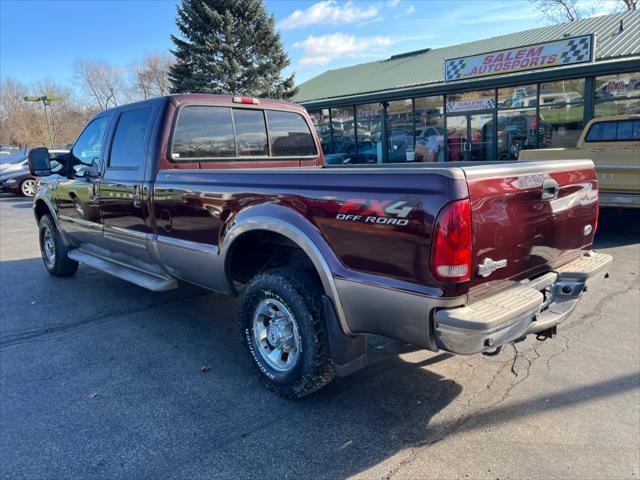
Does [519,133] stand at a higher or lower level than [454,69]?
lower

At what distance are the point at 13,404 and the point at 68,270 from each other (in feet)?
11.5

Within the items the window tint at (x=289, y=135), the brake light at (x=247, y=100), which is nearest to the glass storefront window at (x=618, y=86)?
the window tint at (x=289, y=135)

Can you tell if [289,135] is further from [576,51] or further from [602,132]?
[576,51]

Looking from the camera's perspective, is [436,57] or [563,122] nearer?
[563,122]

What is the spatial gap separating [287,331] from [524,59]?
16334mm

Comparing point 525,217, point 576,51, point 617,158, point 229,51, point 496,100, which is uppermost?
point 229,51

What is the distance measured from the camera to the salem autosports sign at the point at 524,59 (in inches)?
603

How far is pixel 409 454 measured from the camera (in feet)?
8.87

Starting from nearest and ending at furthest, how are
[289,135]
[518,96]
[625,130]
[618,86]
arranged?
1. [289,135]
2. [625,130]
3. [618,86]
4. [518,96]

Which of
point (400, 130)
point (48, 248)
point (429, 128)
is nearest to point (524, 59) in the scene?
point (429, 128)

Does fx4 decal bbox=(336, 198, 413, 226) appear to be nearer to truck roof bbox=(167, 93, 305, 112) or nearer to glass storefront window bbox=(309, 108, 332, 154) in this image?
truck roof bbox=(167, 93, 305, 112)

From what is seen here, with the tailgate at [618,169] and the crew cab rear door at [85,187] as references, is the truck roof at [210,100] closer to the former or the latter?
the crew cab rear door at [85,187]

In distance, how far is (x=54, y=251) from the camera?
21.3 feet

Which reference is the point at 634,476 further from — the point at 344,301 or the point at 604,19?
the point at 604,19
